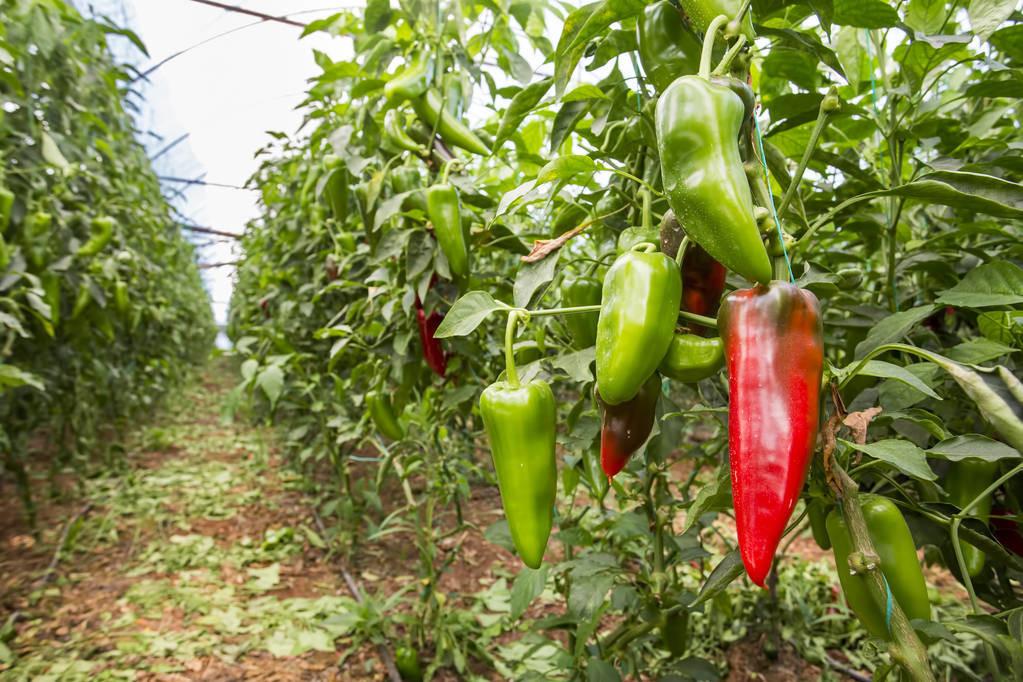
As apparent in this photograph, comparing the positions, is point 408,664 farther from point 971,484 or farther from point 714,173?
point 714,173

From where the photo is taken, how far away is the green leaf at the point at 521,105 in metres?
0.90

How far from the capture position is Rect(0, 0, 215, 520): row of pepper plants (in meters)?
2.18

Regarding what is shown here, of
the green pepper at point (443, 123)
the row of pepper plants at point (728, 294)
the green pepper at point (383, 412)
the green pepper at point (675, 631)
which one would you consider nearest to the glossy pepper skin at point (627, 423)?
the row of pepper plants at point (728, 294)

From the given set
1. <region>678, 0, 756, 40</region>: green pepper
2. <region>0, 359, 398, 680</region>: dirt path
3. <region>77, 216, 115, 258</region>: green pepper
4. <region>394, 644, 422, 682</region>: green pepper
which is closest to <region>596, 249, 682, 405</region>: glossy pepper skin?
<region>678, 0, 756, 40</region>: green pepper

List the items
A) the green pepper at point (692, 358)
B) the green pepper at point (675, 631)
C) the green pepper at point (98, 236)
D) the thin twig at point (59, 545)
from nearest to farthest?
Answer: the green pepper at point (692, 358) < the green pepper at point (675, 631) < the thin twig at point (59, 545) < the green pepper at point (98, 236)

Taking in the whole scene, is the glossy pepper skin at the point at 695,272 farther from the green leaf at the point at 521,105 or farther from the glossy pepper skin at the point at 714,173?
the green leaf at the point at 521,105

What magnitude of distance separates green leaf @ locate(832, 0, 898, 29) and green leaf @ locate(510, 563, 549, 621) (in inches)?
42.8

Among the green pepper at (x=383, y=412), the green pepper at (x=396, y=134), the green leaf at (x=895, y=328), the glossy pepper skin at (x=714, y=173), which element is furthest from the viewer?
the green pepper at (x=383, y=412)

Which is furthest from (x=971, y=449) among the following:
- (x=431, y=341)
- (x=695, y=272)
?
(x=431, y=341)

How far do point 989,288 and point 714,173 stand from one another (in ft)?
1.59

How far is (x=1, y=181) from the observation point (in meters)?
2.07

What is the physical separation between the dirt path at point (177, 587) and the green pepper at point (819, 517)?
5.43 ft

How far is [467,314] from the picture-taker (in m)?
0.78

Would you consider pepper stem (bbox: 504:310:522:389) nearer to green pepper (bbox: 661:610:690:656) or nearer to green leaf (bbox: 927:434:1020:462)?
green leaf (bbox: 927:434:1020:462)
